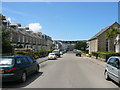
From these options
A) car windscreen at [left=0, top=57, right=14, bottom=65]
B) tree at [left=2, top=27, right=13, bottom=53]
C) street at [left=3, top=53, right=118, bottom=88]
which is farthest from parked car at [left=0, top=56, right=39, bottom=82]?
tree at [left=2, top=27, right=13, bottom=53]

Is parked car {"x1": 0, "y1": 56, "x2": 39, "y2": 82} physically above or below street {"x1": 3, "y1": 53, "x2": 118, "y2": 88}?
above

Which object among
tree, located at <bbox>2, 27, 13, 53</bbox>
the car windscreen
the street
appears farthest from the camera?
tree, located at <bbox>2, 27, 13, 53</bbox>

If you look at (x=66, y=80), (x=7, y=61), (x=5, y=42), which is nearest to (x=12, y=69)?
(x=7, y=61)

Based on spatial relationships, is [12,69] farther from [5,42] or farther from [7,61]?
[5,42]

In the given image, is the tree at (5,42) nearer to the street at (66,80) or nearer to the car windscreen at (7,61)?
the street at (66,80)

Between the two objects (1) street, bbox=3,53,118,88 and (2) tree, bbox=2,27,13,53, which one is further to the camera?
(2) tree, bbox=2,27,13,53

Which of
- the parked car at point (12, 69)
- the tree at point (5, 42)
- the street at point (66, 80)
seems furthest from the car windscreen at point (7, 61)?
the tree at point (5, 42)

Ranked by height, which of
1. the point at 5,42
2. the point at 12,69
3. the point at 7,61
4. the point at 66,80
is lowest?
the point at 66,80

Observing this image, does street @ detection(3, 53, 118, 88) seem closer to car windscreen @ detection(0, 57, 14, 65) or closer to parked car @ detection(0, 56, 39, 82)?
parked car @ detection(0, 56, 39, 82)

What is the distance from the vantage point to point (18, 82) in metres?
8.30

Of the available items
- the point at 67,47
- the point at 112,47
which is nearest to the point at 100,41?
the point at 112,47

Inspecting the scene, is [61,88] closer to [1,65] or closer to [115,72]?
[115,72]

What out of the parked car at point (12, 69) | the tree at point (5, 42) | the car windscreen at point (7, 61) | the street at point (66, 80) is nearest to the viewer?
the parked car at point (12, 69)

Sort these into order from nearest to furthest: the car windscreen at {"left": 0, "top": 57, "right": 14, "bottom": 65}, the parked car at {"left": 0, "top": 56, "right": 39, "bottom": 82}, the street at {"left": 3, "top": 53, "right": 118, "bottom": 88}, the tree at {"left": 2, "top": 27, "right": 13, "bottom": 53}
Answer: the parked car at {"left": 0, "top": 56, "right": 39, "bottom": 82} → the street at {"left": 3, "top": 53, "right": 118, "bottom": 88} → the car windscreen at {"left": 0, "top": 57, "right": 14, "bottom": 65} → the tree at {"left": 2, "top": 27, "right": 13, "bottom": 53}
